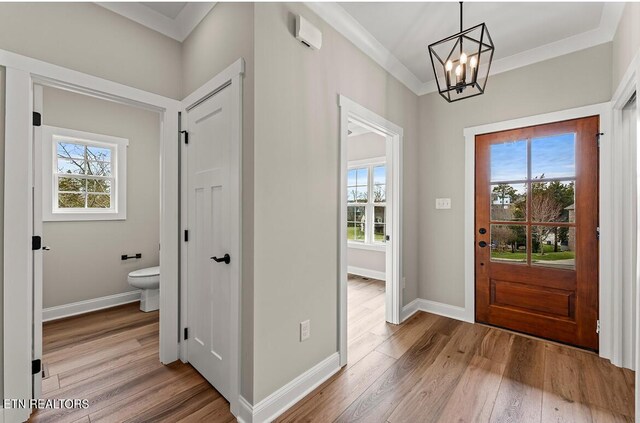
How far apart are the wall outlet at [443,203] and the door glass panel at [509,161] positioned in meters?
0.48

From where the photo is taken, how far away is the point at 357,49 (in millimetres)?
2375

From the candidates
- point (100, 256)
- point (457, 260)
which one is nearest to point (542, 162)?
point (457, 260)

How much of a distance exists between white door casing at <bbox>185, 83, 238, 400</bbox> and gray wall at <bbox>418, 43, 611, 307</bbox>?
239 centimetres

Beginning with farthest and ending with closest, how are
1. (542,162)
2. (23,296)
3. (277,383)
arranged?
(542,162) → (277,383) → (23,296)

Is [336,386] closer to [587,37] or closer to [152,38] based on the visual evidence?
[152,38]

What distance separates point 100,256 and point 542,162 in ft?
15.7

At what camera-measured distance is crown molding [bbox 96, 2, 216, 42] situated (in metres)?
1.93

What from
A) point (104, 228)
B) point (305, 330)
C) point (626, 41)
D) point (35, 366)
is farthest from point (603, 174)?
point (104, 228)

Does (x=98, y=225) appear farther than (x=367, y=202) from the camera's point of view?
No

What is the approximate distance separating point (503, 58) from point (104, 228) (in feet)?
15.5

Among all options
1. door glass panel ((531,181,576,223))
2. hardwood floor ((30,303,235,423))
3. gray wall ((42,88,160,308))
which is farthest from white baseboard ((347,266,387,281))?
hardwood floor ((30,303,235,423))

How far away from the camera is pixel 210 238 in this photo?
1952 millimetres

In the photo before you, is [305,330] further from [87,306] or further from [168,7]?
[87,306]

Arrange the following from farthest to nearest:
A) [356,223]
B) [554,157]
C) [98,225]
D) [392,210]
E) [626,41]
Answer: [356,223], [98,225], [392,210], [554,157], [626,41]
